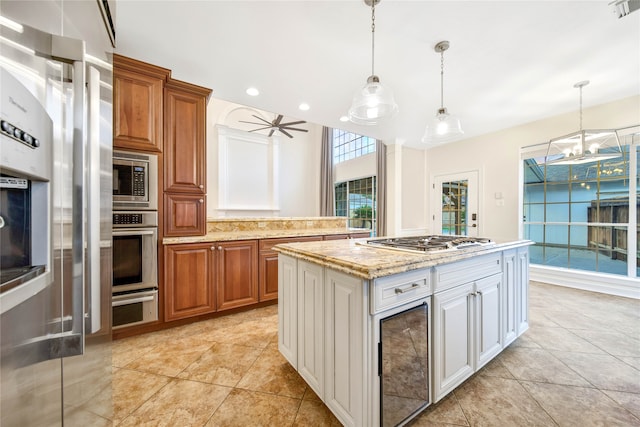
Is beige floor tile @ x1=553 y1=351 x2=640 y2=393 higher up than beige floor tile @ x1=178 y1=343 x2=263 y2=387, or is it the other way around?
beige floor tile @ x1=553 y1=351 x2=640 y2=393

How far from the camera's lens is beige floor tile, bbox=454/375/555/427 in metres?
1.28

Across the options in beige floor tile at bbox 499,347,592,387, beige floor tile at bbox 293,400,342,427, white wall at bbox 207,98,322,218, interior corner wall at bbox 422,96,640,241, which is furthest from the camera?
white wall at bbox 207,98,322,218

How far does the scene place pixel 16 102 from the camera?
418mm

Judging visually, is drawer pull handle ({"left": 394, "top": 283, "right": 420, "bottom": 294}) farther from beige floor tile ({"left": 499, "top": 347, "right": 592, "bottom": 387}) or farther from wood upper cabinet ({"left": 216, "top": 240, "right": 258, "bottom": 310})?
wood upper cabinet ({"left": 216, "top": 240, "right": 258, "bottom": 310})

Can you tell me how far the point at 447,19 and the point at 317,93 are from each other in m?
1.48

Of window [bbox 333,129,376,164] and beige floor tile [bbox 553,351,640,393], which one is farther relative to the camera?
window [bbox 333,129,376,164]

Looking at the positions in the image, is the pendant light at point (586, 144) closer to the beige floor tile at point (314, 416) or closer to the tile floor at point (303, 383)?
the tile floor at point (303, 383)

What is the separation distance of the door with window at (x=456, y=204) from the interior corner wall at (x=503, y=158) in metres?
0.11

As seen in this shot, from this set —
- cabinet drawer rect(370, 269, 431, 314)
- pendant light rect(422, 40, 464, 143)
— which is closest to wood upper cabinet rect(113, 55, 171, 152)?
cabinet drawer rect(370, 269, 431, 314)

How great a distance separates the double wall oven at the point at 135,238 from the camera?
6.59 feet

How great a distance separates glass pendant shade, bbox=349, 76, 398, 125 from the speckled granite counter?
1625mm

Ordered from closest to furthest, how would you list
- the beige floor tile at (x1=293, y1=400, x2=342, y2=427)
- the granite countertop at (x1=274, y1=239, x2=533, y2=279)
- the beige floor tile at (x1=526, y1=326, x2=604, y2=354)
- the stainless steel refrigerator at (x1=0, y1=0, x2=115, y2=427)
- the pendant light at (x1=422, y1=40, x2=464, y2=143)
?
1. the stainless steel refrigerator at (x1=0, y1=0, x2=115, y2=427)
2. the granite countertop at (x1=274, y1=239, x2=533, y2=279)
3. the beige floor tile at (x1=293, y1=400, x2=342, y2=427)
4. the beige floor tile at (x1=526, y1=326, x2=604, y2=354)
5. the pendant light at (x1=422, y1=40, x2=464, y2=143)

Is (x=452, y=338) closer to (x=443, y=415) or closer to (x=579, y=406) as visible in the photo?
(x=443, y=415)

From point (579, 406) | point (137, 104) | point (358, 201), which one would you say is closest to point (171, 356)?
point (137, 104)
